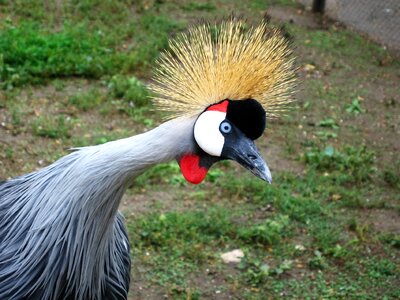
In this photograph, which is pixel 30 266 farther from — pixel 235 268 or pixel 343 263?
pixel 343 263

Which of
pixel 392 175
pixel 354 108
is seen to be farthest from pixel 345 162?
pixel 354 108

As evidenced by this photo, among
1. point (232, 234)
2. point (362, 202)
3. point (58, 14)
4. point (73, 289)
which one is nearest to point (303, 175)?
point (362, 202)

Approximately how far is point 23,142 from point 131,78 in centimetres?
108

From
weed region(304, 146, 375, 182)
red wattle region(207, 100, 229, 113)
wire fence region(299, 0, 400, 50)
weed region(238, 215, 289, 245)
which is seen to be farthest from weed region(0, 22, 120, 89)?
red wattle region(207, 100, 229, 113)

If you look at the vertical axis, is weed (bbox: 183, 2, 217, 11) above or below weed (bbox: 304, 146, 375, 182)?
above

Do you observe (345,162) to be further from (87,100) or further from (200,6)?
(200,6)

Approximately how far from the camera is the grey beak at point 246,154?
6.47 ft

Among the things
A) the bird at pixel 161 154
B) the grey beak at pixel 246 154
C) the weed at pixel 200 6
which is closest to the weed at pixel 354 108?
the weed at pixel 200 6

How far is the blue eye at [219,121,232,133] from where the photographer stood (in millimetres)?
1941

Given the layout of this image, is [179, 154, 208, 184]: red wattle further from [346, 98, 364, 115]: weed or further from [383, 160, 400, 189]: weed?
[346, 98, 364, 115]: weed

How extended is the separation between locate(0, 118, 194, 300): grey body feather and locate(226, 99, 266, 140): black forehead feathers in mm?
120

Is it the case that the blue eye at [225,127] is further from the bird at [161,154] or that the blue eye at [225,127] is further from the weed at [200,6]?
the weed at [200,6]

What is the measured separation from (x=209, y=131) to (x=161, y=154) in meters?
0.15

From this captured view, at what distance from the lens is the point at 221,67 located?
1.99 meters
